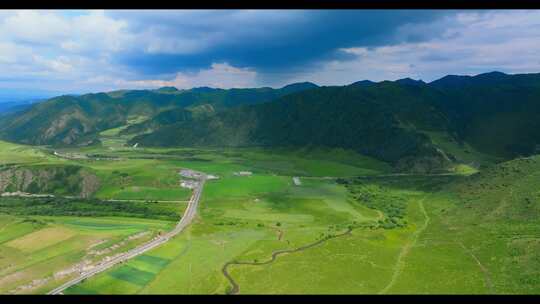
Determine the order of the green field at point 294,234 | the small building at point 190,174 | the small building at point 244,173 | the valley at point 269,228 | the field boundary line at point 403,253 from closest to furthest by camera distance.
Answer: the green field at point 294,234
the field boundary line at point 403,253
the valley at point 269,228
the small building at point 190,174
the small building at point 244,173

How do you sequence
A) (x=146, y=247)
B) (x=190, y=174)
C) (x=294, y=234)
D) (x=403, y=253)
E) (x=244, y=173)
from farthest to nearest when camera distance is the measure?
(x=244, y=173), (x=190, y=174), (x=294, y=234), (x=146, y=247), (x=403, y=253)

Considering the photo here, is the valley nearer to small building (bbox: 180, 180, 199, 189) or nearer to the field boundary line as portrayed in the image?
the field boundary line

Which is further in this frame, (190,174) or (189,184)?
(190,174)

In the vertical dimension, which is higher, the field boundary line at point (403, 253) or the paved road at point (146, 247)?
the paved road at point (146, 247)

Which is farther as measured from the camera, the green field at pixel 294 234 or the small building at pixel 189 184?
the small building at pixel 189 184

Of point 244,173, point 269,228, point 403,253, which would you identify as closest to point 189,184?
point 244,173

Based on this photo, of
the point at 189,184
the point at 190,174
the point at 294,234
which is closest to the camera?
the point at 294,234

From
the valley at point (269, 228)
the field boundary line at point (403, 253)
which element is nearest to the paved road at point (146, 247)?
the valley at point (269, 228)

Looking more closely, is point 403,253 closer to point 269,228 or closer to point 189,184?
point 269,228

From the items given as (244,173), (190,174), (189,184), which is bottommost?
(189,184)

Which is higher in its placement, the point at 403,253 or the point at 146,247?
the point at 146,247

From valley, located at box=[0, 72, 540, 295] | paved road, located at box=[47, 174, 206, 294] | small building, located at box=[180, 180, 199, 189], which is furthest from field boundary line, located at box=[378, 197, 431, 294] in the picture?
small building, located at box=[180, 180, 199, 189]

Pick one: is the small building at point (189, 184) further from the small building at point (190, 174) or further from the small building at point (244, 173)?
the small building at point (244, 173)
